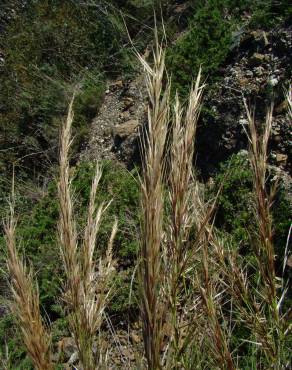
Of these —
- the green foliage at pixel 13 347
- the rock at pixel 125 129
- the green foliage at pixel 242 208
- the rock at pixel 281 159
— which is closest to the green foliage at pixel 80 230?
the green foliage at pixel 13 347

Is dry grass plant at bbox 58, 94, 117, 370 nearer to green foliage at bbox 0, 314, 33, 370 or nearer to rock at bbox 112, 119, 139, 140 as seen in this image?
green foliage at bbox 0, 314, 33, 370

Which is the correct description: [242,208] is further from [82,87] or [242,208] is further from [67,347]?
[82,87]

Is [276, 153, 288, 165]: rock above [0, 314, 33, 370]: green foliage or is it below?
above

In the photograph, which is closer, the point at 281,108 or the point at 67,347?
the point at 67,347

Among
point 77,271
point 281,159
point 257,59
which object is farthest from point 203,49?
point 77,271

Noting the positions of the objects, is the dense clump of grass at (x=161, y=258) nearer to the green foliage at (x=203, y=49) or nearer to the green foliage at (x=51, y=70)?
the green foliage at (x=203, y=49)

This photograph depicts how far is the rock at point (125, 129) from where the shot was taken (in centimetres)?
500

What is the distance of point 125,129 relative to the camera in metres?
5.05

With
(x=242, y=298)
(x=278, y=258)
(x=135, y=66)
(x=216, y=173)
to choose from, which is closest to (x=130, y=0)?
(x=135, y=66)

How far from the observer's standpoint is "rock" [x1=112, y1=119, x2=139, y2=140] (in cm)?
500

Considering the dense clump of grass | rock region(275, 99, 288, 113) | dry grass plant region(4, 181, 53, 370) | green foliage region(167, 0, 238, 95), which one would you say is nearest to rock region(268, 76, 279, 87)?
rock region(275, 99, 288, 113)

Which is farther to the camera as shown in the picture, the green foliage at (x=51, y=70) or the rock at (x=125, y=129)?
the green foliage at (x=51, y=70)

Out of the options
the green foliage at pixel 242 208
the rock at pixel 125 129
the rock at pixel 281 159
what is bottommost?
the green foliage at pixel 242 208

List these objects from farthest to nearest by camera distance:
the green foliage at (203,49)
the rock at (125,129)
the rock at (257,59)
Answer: the rock at (125,129)
the green foliage at (203,49)
the rock at (257,59)
